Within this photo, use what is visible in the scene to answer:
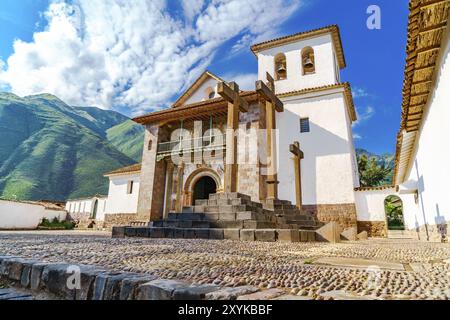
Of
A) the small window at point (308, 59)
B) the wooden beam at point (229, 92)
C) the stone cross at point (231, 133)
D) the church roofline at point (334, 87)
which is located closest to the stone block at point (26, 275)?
the stone cross at point (231, 133)

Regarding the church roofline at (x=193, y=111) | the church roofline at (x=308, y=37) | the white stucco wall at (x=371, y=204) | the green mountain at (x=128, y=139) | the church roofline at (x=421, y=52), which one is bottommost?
the white stucco wall at (x=371, y=204)

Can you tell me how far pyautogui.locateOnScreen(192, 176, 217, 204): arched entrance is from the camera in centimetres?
1490

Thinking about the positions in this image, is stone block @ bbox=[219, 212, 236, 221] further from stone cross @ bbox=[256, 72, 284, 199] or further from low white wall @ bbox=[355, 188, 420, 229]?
low white wall @ bbox=[355, 188, 420, 229]

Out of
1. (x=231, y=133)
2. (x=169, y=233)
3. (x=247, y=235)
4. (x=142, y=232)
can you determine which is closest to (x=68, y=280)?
(x=247, y=235)

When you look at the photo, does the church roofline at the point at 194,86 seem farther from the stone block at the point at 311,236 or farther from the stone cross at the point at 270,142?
the stone block at the point at 311,236

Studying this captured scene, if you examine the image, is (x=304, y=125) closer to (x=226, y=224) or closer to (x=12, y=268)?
(x=226, y=224)

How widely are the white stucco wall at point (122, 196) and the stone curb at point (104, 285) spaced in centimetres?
1587

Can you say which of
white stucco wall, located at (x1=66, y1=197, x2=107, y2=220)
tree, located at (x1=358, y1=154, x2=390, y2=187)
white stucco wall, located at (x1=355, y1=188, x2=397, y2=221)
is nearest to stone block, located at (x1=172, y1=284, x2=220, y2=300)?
white stucco wall, located at (x1=355, y1=188, x2=397, y2=221)

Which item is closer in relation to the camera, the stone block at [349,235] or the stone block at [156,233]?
the stone block at [156,233]

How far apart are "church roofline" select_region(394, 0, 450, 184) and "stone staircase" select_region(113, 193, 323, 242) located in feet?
12.1

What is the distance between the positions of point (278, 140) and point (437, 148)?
799 centimetres

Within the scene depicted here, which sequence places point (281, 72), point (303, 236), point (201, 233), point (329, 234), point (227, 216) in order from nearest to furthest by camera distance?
point (201, 233) < point (303, 236) < point (329, 234) < point (227, 216) < point (281, 72)

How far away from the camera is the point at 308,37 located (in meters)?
14.5

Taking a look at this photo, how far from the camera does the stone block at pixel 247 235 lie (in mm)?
5219
